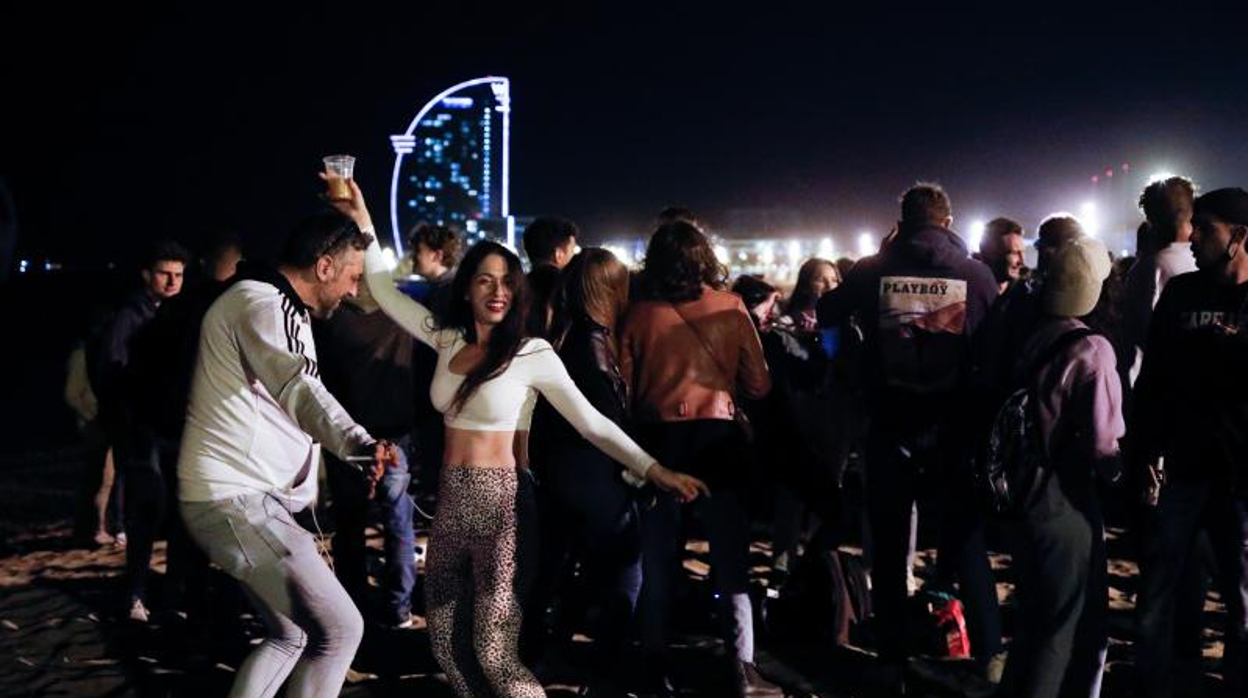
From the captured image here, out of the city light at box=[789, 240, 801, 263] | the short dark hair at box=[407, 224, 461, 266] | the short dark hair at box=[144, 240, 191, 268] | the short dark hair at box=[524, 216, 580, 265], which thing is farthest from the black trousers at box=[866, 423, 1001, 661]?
the city light at box=[789, 240, 801, 263]

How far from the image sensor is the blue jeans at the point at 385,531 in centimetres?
598

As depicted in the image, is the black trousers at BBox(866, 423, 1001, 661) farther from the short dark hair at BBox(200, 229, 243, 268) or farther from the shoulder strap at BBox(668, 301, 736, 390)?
the short dark hair at BBox(200, 229, 243, 268)

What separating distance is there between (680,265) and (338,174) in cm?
148

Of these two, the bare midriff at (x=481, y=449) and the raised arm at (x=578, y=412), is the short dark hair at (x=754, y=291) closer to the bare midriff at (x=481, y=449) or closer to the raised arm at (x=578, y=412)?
the raised arm at (x=578, y=412)

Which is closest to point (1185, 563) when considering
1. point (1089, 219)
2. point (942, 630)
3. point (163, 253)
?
point (942, 630)

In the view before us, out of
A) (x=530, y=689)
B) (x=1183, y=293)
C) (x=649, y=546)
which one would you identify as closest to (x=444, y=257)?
(x=649, y=546)

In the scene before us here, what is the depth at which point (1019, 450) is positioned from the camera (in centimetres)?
415

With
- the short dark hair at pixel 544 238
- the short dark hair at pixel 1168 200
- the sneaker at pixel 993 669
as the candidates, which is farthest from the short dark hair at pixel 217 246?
the short dark hair at pixel 1168 200

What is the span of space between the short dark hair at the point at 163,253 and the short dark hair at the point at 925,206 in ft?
14.3

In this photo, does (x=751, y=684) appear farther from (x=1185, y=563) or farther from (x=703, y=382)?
(x=1185, y=563)

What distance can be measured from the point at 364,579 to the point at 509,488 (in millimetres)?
2653

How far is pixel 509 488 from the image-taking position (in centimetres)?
389

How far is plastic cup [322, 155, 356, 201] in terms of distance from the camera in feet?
14.1

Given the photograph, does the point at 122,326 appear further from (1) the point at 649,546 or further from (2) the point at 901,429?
(2) the point at 901,429
